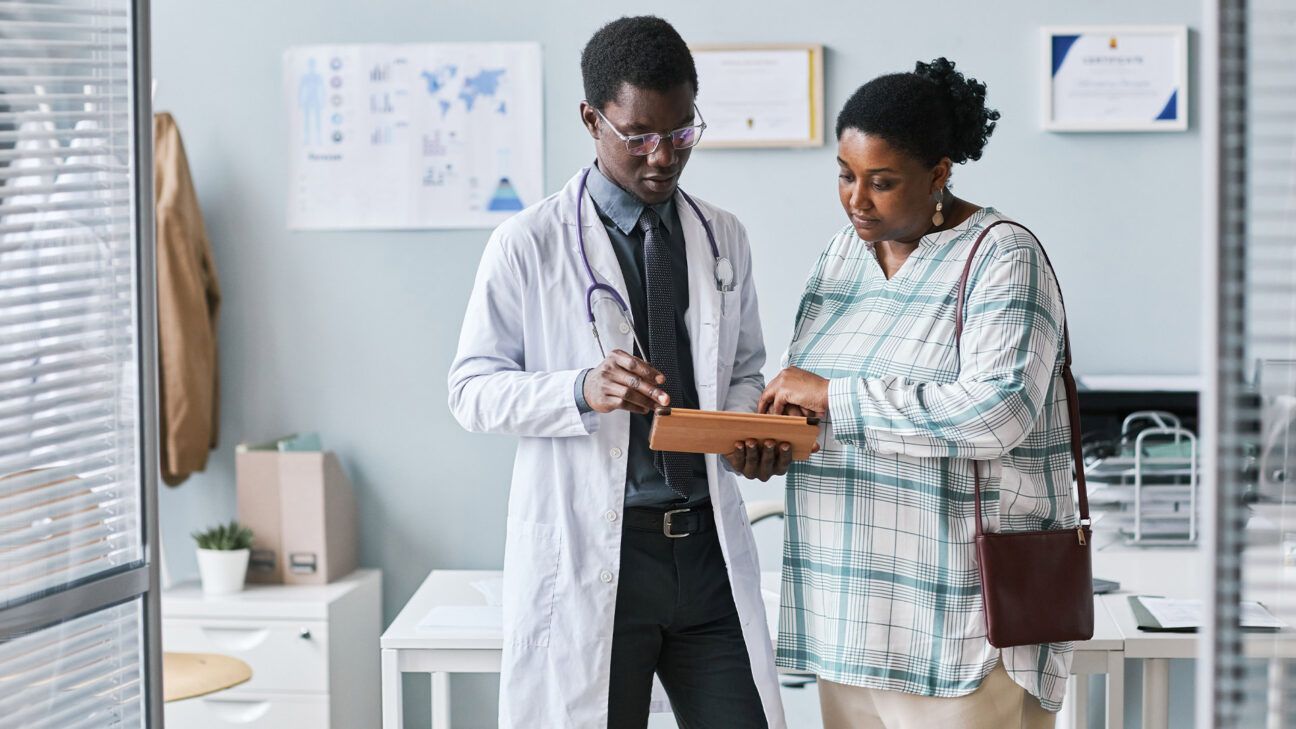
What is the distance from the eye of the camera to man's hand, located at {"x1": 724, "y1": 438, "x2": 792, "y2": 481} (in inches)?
61.1

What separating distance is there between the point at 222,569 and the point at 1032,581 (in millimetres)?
2179

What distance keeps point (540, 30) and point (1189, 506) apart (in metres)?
2.05

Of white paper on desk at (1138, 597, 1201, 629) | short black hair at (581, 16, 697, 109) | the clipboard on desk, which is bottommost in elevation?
white paper on desk at (1138, 597, 1201, 629)

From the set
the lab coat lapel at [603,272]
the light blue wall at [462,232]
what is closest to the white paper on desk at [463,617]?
the lab coat lapel at [603,272]

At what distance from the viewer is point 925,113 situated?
61.2 inches

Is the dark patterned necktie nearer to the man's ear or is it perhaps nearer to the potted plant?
the man's ear

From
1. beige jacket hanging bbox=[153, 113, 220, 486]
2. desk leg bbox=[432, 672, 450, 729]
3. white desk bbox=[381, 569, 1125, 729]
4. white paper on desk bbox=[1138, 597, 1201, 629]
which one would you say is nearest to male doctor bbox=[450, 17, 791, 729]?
white desk bbox=[381, 569, 1125, 729]

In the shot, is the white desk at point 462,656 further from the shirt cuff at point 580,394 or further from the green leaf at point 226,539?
the green leaf at point 226,539

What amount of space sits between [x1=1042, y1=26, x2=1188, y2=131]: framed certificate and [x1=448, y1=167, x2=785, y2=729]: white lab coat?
186 cm

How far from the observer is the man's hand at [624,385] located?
4.98 ft

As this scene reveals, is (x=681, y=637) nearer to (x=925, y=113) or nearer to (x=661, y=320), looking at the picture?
→ (x=661, y=320)

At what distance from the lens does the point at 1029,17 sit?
3174mm

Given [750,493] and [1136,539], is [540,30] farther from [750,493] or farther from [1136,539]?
[1136,539]

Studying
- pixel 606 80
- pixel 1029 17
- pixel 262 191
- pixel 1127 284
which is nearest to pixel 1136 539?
pixel 1127 284
